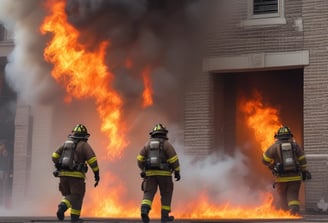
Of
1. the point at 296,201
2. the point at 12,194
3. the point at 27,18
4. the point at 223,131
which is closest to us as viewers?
the point at 296,201

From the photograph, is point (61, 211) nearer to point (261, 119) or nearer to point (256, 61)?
point (256, 61)

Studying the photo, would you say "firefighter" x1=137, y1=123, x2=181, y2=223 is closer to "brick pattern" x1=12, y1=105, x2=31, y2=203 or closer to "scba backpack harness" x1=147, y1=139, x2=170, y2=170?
"scba backpack harness" x1=147, y1=139, x2=170, y2=170

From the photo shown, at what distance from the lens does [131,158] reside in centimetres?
1414

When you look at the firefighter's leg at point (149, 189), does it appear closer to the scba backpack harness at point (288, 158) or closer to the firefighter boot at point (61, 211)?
the firefighter boot at point (61, 211)

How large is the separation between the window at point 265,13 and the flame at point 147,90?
2.16 metres

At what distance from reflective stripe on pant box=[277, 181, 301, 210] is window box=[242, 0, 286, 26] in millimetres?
3667

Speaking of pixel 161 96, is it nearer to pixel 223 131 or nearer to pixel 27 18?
pixel 223 131

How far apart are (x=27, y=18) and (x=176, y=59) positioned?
2987mm

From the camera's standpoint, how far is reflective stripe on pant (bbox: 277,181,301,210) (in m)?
11.4

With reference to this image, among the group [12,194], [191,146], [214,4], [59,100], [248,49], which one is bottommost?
[12,194]

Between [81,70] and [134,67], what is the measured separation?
3.37ft

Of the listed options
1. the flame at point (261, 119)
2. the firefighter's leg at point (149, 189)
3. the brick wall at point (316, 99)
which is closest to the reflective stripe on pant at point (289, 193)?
the brick wall at point (316, 99)

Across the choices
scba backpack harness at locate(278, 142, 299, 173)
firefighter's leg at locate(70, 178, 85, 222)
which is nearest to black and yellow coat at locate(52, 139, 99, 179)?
firefighter's leg at locate(70, 178, 85, 222)

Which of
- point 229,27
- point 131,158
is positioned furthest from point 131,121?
point 229,27
